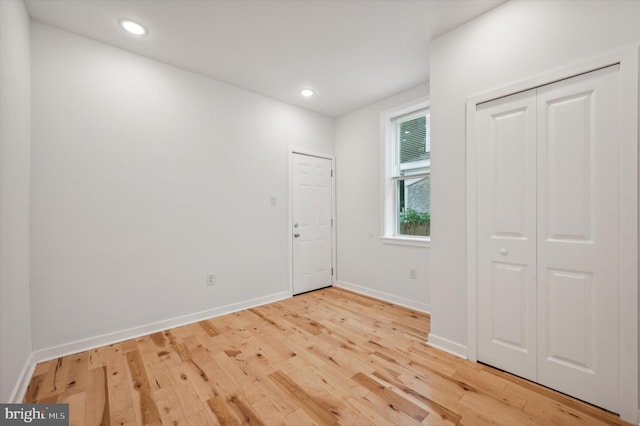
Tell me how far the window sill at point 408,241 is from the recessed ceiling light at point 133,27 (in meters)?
3.37

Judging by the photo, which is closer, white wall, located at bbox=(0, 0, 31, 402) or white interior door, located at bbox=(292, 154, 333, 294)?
white wall, located at bbox=(0, 0, 31, 402)

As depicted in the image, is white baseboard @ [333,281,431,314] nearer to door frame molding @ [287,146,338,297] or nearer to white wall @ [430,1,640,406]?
door frame molding @ [287,146,338,297]

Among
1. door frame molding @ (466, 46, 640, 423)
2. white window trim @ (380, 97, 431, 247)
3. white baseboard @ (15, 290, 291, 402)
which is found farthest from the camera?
white window trim @ (380, 97, 431, 247)

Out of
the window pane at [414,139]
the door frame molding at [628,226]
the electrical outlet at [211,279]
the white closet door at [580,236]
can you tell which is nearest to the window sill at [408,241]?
the window pane at [414,139]

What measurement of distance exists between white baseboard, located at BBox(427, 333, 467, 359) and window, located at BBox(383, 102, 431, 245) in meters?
1.18

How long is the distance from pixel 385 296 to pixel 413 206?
50.4 inches

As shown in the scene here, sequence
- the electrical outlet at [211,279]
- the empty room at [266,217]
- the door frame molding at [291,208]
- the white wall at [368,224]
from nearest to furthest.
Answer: the empty room at [266,217] → the electrical outlet at [211,279] → the white wall at [368,224] → the door frame molding at [291,208]

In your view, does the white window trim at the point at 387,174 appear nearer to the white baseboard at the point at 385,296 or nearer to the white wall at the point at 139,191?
the white baseboard at the point at 385,296

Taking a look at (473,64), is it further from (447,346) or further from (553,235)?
(447,346)

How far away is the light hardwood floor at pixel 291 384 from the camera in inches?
62.1

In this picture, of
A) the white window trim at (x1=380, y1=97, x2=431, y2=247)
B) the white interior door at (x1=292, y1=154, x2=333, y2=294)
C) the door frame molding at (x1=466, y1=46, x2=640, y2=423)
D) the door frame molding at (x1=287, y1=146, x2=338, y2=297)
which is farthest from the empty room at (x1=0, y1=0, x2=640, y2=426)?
the white interior door at (x1=292, y1=154, x2=333, y2=294)

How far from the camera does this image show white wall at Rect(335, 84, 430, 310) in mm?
3391

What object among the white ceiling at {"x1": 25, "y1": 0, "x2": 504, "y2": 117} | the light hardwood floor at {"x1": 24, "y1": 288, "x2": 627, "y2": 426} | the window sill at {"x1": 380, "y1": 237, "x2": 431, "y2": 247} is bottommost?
the light hardwood floor at {"x1": 24, "y1": 288, "x2": 627, "y2": 426}

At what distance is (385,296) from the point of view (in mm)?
3672
